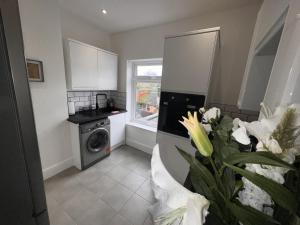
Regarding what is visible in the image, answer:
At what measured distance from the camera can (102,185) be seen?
1855mm

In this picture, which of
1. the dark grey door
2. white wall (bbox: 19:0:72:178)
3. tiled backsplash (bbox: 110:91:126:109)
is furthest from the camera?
tiled backsplash (bbox: 110:91:126:109)

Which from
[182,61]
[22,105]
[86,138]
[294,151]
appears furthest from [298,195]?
[86,138]

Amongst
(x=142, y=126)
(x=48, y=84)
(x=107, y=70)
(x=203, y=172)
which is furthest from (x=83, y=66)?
(x=203, y=172)

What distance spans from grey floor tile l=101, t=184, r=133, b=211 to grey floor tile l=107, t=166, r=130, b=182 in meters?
0.18

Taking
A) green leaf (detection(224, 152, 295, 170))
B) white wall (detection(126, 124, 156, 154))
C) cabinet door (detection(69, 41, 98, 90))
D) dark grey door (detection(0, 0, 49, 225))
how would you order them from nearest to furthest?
green leaf (detection(224, 152, 295, 170)), dark grey door (detection(0, 0, 49, 225)), cabinet door (detection(69, 41, 98, 90)), white wall (detection(126, 124, 156, 154))

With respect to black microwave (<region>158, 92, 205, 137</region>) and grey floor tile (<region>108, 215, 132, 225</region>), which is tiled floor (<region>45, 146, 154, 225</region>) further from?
black microwave (<region>158, 92, 205, 137</region>)

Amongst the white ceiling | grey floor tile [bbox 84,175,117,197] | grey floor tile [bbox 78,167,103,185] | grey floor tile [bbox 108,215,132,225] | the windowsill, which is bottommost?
grey floor tile [bbox 108,215,132,225]

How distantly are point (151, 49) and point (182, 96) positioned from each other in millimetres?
1267

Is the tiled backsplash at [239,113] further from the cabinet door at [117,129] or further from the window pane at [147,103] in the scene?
the cabinet door at [117,129]

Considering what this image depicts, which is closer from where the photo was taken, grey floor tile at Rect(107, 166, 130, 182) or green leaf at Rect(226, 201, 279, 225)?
green leaf at Rect(226, 201, 279, 225)

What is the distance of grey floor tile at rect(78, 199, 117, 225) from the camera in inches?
54.5

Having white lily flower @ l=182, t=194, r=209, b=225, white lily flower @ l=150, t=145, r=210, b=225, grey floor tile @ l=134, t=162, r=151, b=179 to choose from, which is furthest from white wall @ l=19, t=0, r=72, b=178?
white lily flower @ l=182, t=194, r=209, b=225

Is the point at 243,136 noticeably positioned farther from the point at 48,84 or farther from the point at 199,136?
the point at 48,84

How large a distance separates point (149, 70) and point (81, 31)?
1.41 meters
